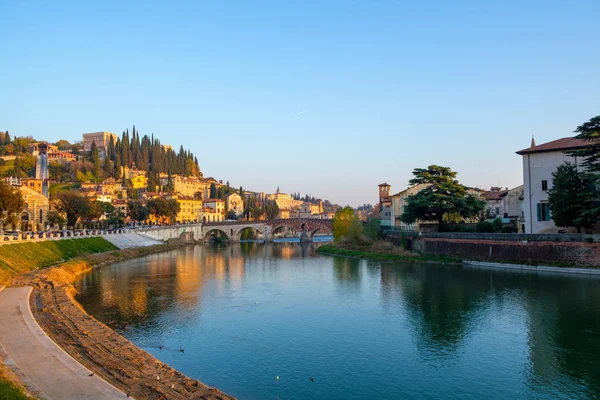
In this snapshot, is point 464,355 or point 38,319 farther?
point 38,319

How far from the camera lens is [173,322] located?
60.6 feet

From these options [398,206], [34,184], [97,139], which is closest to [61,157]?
[97,139]

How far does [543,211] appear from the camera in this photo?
3397 cm

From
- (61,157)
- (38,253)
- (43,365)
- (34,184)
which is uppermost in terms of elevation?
(61,157)

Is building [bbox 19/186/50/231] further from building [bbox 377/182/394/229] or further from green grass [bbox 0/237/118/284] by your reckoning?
building [bbox 377/182/394/229]

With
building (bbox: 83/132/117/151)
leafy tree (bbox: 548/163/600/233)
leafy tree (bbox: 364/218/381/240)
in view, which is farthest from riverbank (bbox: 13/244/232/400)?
building (bbox: 83/132/117/151)

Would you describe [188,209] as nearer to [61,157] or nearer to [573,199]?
[61,157]

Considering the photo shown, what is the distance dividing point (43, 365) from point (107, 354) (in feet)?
7.37

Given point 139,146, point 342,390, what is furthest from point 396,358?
point 139,146

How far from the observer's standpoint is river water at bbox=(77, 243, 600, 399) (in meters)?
12.2

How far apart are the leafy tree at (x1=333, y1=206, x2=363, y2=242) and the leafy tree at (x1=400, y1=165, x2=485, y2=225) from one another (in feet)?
24.4

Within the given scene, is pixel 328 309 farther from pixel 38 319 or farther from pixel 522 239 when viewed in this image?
pixel 522 239

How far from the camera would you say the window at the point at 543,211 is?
111 ft

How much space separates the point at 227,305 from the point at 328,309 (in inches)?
189
